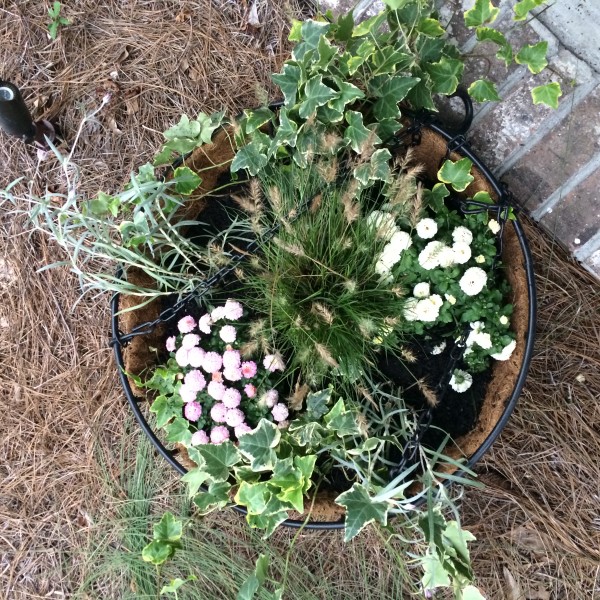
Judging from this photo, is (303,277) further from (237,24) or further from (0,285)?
(0,285)

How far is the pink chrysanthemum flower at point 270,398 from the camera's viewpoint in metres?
1.28

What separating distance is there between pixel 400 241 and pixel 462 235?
13 cm

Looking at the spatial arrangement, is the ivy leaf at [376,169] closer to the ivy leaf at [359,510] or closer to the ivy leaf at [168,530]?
the ivy leaf at [359,510]

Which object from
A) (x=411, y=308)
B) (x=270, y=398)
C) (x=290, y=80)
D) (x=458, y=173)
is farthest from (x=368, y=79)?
(x=270, y=398)

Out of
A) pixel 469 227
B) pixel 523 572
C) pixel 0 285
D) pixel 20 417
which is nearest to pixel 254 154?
pixel 469 227

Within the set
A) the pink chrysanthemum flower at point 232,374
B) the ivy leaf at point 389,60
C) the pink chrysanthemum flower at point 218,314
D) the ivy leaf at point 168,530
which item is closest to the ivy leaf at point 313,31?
the ivy leaf at point 389,60

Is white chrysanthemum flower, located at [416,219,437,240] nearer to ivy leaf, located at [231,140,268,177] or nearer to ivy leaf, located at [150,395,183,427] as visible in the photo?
ivy leaf, located at [231,140,268,177]

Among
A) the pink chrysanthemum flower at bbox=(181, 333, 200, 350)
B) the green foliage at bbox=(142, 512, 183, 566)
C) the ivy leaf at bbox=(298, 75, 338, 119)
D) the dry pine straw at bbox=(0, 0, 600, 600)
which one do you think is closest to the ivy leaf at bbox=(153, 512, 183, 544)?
the green foliage at bbox=(142, 512, 183, 566)

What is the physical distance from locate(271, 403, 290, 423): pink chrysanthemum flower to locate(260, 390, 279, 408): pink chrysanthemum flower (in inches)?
0.5

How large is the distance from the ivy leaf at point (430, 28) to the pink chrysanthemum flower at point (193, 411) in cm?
89

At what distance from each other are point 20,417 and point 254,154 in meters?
1.11

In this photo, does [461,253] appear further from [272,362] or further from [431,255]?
[272,362]

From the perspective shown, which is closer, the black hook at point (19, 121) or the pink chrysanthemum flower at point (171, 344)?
the pink chrysanthemum flower at point (171, 344)

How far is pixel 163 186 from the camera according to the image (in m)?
1.23
